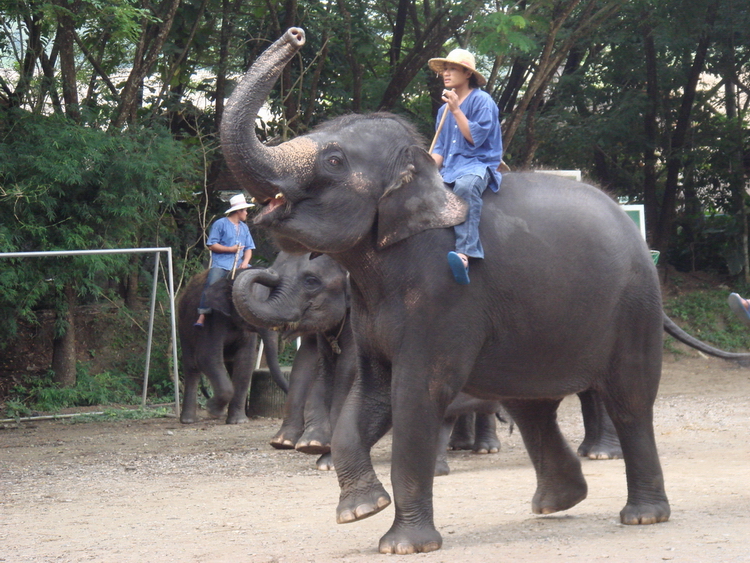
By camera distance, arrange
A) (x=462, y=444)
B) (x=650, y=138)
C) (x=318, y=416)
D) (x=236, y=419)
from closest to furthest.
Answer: (x=318, y=416), (x=462, y=444), (x=236, y=419), (x=650, y=138)

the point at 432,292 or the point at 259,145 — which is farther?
the point at 432,292

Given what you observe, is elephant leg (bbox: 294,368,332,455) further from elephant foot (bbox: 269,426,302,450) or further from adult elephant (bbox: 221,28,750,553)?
adult elephant (bbox: 221,28,750,553)

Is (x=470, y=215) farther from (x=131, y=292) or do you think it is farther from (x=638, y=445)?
(x=131, y=292)

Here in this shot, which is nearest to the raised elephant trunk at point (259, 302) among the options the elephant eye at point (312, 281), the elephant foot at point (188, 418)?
the elephant eye at point (312, 281)

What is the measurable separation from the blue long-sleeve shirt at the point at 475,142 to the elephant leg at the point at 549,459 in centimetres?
121

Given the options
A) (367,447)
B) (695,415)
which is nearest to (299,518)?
(367,447)

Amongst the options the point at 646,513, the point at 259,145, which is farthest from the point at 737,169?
the point at 259,145

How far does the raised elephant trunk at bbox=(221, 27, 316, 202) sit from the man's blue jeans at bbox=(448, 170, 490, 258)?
2.39ft

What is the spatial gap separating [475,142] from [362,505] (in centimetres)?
184

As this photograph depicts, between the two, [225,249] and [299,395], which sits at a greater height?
[225,249]

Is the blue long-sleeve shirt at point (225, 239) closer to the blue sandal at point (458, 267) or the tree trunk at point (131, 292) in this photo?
the tree trunk at point (131, 292)

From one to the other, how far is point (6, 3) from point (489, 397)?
25.7ft

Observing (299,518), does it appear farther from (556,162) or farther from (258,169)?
(556,162)

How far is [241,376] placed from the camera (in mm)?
11562
